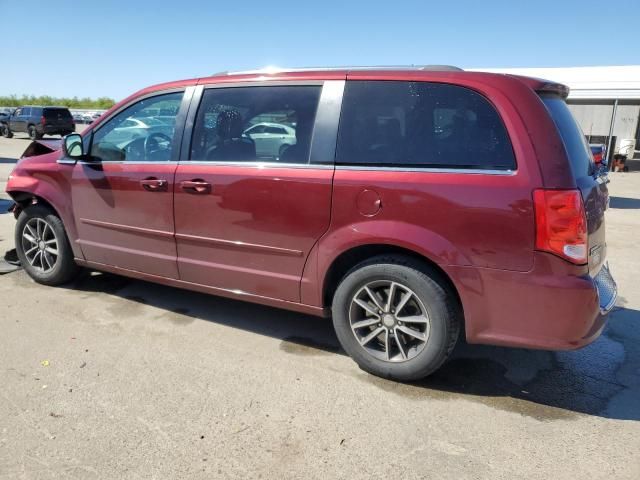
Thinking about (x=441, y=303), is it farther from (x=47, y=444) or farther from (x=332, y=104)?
(x=47, y=444)

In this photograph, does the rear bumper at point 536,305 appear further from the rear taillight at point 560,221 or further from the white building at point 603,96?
the white building at point 603,96

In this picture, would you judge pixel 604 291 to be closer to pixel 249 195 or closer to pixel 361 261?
pixel 361 261

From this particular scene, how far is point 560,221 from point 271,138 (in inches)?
76.2

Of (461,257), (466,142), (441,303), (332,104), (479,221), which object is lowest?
(441,303)

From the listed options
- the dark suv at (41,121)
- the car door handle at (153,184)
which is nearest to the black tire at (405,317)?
the car door handle at (153,184)

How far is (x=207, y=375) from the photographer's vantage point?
129 inches

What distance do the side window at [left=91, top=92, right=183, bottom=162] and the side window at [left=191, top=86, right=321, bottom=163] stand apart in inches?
12.1

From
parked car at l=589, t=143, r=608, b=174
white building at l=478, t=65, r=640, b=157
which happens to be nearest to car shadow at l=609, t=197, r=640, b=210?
parked car at l=589, t=143, r=608, b=174

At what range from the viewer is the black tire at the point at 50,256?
4.65m

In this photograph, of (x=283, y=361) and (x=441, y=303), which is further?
(x=283, y=361)

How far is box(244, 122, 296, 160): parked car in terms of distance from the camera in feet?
11.4

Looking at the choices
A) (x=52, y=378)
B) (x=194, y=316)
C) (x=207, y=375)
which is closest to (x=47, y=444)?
(x=52, y=378)

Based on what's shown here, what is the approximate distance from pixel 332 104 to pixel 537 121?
1232 millimetres

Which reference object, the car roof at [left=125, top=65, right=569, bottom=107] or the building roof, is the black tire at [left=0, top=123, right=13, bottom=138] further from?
the car roof at [left=125, top=65, right=569, bottom=107]
